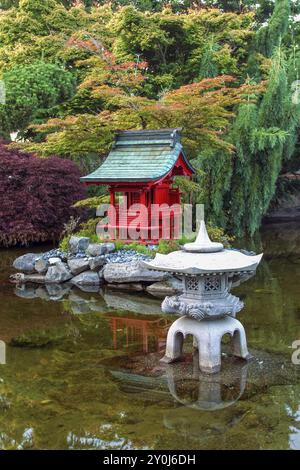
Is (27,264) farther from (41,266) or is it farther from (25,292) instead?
(25,292)

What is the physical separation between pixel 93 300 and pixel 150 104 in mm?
6087

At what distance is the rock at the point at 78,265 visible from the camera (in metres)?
11.3

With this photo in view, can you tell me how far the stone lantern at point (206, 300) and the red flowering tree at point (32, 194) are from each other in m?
9.42

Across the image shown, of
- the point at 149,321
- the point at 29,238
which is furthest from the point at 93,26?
the point at 149,321

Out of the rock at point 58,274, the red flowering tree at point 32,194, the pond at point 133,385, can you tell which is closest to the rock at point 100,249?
the rock at point 58,274

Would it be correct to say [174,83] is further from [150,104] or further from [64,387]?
[64,387]

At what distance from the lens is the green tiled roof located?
1162 centimetres

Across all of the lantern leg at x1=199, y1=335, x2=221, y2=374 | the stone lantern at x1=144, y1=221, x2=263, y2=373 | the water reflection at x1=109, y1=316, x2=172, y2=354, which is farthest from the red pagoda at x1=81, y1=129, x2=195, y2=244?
the lantern leg at x1=199, y1=335, x2=221, y2=374

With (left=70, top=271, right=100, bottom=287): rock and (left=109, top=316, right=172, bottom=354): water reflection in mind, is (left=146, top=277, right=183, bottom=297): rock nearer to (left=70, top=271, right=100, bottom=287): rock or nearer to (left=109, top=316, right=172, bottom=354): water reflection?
(left=70, top=271, right=100, bottom=287): rock

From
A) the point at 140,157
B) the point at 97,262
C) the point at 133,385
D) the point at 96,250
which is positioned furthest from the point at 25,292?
the point at 133,385

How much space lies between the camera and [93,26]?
778 inches

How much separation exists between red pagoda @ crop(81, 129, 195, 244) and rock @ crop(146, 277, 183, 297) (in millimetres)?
1684

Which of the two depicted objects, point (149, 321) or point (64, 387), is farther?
point (149, 321)

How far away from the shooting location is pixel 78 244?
1181cm
